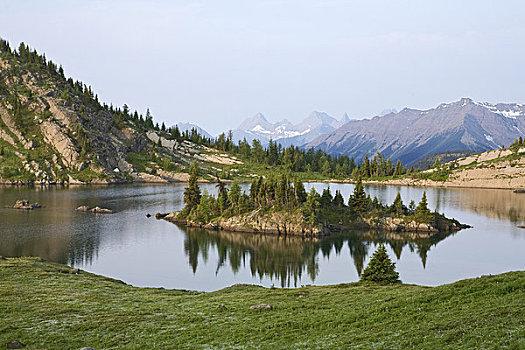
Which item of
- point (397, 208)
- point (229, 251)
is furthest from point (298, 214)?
point (397, 208)

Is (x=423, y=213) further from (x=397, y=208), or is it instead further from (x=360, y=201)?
(x=360, y=201)

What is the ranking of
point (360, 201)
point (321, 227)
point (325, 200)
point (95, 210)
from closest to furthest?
point (321, 227) → point (360, 201) → point (325, 200) → point (95, 210)

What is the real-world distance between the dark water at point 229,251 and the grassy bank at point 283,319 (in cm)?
2697

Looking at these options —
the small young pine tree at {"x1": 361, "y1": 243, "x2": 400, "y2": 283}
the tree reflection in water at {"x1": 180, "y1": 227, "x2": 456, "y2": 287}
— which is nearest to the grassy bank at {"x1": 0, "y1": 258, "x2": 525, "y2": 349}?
the small young pine tree at {"x1": 361, "y1": 243, "x2": 400, "y2": 283}

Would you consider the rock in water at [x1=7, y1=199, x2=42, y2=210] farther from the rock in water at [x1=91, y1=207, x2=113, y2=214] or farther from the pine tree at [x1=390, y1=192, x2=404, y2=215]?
the pine tree at [x1=390, y1=192, x2=404, y2=215]

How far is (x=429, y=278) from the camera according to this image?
7094 cm

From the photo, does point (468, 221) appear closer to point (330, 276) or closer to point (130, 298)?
point (330, 276)

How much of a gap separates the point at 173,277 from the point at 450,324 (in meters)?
54.4

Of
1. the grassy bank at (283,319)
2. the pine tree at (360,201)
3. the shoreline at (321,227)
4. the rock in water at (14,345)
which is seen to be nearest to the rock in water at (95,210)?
the shoreline at (321,227)

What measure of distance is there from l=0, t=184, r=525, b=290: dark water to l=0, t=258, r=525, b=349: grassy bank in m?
27.0

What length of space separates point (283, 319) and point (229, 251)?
5724cm

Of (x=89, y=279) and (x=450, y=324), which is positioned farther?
(x=89, y=279)

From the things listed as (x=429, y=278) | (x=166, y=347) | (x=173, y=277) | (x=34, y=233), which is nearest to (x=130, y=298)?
(x=166, y=347)

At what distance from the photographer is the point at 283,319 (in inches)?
1260
